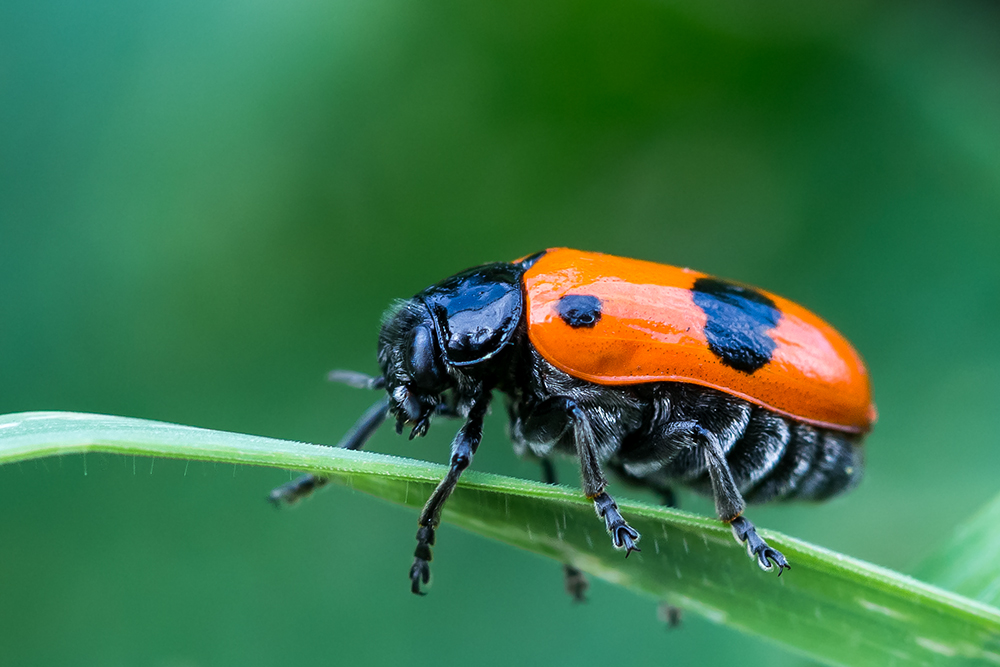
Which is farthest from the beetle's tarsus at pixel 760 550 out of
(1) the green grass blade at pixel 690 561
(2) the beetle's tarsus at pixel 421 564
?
(2) the beetle's tarsus at pixel 421 564

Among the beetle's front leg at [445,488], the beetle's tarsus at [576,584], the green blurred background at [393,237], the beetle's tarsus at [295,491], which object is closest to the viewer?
the beetle's front leg at [445,488]

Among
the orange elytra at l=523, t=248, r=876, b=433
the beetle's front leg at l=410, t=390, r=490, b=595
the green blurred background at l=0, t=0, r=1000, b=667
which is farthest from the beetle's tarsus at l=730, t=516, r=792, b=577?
the green blurred background at l=0, t=0, r=1000, b=667

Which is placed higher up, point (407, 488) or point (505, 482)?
point (505, 482)

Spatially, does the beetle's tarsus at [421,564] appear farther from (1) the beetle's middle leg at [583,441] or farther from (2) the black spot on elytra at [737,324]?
(2) the black spot on elytra at [737,324]

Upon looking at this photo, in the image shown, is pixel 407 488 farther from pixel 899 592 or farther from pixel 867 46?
pixel 867 46

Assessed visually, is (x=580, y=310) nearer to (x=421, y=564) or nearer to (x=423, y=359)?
(x=423, y=359)

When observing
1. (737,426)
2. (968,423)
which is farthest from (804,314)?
(968,423)
